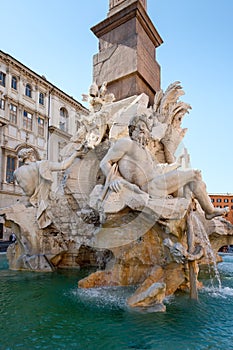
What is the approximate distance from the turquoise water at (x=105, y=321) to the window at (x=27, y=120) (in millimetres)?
22120

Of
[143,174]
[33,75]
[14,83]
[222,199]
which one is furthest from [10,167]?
[222,199]

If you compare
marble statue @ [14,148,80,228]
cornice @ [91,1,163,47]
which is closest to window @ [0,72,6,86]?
cornice @ [91,1,163,47]

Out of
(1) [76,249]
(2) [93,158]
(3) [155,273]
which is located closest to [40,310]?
(3) [155,273]

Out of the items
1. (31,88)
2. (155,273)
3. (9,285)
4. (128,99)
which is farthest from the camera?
(31,88)

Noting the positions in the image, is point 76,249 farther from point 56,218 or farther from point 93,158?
point 93,158

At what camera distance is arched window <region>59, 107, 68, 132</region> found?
2873 cm

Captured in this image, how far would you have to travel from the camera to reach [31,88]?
84.1 feet

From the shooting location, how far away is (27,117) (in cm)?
2508

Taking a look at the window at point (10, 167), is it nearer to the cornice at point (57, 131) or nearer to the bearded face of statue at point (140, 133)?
the cornice at point (57, 131)

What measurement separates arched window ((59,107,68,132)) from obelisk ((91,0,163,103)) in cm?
2110

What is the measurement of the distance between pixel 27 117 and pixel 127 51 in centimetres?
1962

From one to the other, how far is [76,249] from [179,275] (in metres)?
3.10

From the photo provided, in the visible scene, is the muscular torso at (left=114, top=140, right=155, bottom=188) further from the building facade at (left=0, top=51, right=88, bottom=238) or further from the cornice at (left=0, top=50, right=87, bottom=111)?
the cornice at (left=0, top=50, right=87, bottom=111)

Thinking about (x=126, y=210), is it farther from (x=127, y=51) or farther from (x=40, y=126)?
(x=40, y=126)
